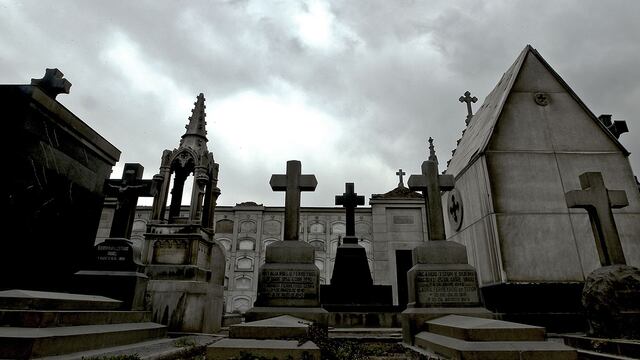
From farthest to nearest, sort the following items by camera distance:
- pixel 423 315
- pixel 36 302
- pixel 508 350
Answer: pixel 423 315 < pixel 36 302 < pixel 508 350

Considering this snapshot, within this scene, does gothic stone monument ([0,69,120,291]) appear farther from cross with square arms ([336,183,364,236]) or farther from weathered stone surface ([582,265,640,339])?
weathered stone surface ([582,265,640,339])

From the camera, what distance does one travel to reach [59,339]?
3051 mm

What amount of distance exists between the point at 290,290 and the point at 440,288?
241cm

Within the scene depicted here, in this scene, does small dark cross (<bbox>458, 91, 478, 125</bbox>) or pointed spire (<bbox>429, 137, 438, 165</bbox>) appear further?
pointed spire (<bbox>429, 137, 438, 165</bbox>)

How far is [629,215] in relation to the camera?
6.73 meters

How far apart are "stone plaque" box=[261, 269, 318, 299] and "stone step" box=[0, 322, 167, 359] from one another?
194cm

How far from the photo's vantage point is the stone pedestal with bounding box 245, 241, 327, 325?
4863 mm

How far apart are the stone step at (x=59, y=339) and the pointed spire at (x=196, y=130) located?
5546 mm

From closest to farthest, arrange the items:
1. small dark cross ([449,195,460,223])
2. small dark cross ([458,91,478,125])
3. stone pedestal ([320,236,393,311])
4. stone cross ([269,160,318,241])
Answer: stone cross ([269,160,318,241])
stone pedestal ([320,236,393,311])
small dark cross ([449,195,460,223])
small dark cross ([458,91,478,125])

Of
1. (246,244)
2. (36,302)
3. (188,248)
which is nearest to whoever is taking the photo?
(36,302)

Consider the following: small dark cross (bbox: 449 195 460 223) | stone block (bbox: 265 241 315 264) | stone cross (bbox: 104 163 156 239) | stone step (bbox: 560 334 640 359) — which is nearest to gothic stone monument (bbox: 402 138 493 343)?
stone step (bbox: 560 334 640 359)

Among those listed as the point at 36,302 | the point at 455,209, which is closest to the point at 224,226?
the point at 455,209

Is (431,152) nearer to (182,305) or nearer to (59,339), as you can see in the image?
(182,305)

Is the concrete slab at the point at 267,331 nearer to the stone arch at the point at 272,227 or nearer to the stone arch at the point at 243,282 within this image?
A: the stone arch at the point at 243,282
